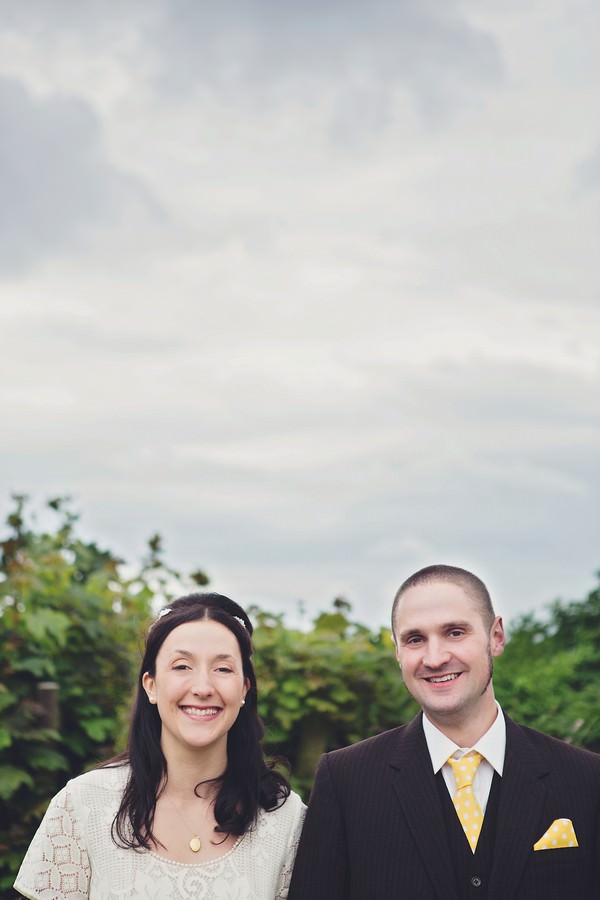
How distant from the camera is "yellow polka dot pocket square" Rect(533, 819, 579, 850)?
3283 millimetres

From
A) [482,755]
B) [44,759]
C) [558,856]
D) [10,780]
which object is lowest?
[558,856]

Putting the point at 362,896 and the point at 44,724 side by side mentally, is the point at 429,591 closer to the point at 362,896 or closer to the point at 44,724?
the point at 362,896

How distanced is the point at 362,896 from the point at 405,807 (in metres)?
0.29

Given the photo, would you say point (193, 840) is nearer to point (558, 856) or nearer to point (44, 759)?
point (558, 856)

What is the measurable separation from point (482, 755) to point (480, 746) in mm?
27

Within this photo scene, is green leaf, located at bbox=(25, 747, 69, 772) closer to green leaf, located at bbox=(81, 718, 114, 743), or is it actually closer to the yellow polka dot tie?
green leaf, located at bbox=(81, 718, 114, 743)

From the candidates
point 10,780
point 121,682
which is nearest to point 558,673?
point 121,682

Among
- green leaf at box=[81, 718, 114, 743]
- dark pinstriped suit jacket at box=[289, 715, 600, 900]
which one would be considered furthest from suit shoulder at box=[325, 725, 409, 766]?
green leaf at box=[81, 718, 114, 743]

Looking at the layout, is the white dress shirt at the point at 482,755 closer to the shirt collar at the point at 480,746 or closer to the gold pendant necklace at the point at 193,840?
the shirt collar at the point at 480,746

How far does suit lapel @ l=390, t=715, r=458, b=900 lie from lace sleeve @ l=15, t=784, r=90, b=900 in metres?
0.99

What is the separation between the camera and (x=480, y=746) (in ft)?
11.1

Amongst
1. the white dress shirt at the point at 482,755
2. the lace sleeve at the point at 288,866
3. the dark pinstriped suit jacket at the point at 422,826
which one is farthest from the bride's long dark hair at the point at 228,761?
the white dress shirt at the point at 482,755

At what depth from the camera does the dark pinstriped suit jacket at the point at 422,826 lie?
3.25 m

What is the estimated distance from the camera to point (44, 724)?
616 centimetres
